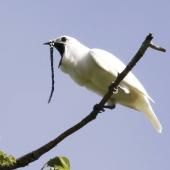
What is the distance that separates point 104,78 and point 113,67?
20cm

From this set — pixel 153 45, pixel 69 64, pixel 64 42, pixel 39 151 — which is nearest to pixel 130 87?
pixel 69 64

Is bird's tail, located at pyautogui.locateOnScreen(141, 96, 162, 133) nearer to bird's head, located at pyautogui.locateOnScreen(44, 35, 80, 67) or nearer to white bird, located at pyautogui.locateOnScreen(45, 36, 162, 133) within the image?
white bird, located at pyautogui.locateOnScreen(45, 36, 162, 133)

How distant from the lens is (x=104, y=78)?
651cm

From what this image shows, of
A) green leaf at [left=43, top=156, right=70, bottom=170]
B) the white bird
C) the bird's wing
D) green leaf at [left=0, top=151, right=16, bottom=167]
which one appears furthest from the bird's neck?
green leaf at [left=0, top=151, right=16, bottom=167]

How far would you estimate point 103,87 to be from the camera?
6508mm

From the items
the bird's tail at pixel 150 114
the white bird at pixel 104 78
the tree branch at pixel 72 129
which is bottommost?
the bird's tail at pixel 150 114

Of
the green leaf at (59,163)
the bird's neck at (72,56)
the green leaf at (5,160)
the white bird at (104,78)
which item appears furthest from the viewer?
the bird's neck at (72,56)

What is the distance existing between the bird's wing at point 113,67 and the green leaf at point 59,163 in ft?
12.3

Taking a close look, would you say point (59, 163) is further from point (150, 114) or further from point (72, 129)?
point (150, 114)

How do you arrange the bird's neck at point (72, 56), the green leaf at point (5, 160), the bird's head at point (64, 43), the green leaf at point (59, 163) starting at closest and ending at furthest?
1. the green leaf at point (5, 160)
2. the green leaf at point (59, 163)
3. the bird's neck at point (72, 56)
4. the bird's head at point (64, 43)

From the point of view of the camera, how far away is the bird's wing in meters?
6.46

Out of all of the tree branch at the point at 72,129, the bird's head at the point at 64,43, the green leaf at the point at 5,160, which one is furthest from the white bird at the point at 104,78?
the green leaf at the point at 5,160

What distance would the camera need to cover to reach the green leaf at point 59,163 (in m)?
2.60

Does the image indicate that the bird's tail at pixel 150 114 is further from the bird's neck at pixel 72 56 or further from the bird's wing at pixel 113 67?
the bird's neck at pixel 72 56
